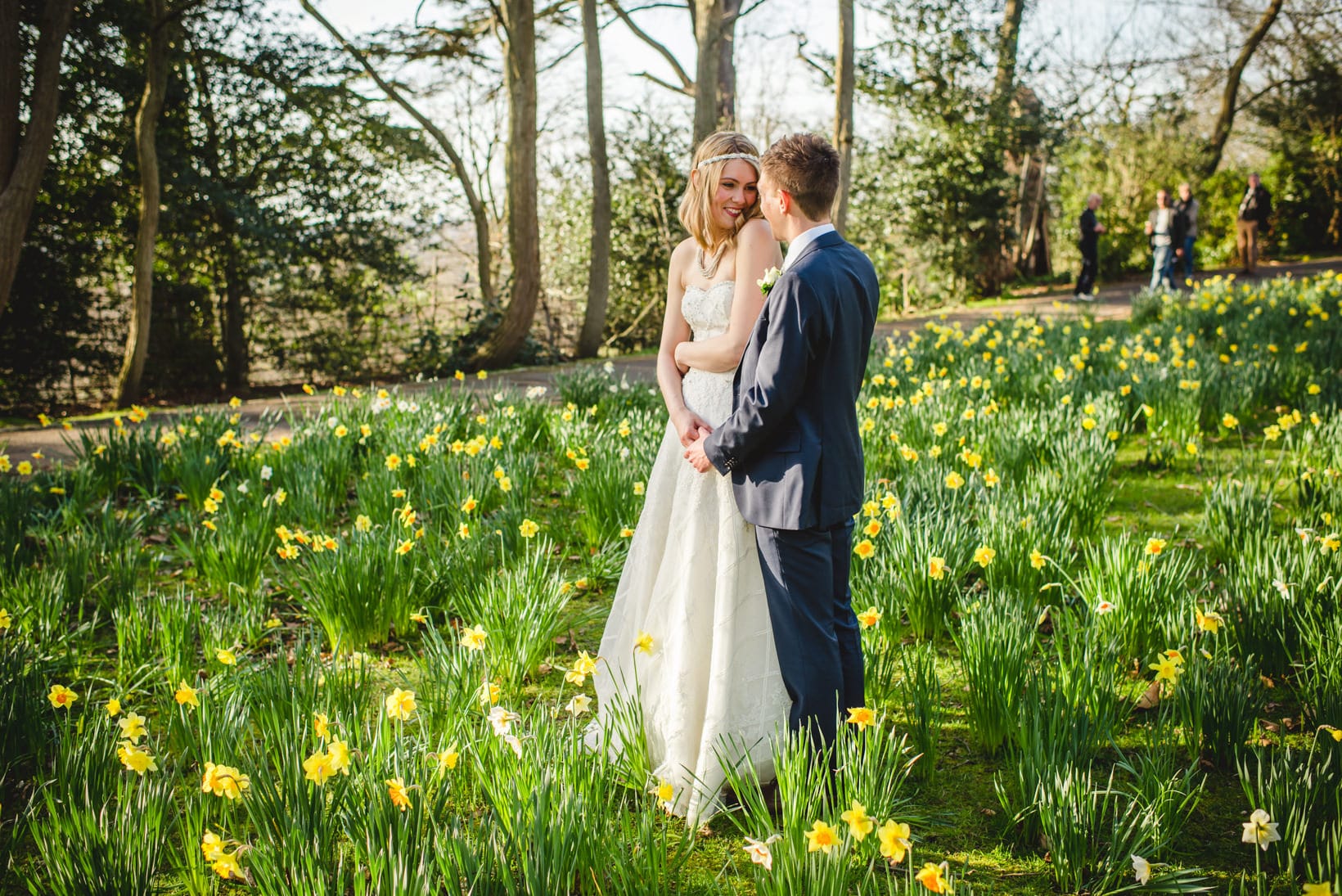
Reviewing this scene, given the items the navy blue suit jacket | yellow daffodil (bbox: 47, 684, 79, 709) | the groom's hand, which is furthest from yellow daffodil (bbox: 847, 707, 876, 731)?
yellow daffodil (bbox: 47, 684, 79, 709)

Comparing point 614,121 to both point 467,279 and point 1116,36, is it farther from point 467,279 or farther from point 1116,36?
point 1116,36

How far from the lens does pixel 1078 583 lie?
308 cm

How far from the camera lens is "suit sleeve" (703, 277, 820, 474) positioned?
1.94 meters

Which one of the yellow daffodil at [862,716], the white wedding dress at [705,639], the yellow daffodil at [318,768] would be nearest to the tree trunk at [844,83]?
the white wedding dress at [705,639]

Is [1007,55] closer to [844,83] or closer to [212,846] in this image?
[844,83]

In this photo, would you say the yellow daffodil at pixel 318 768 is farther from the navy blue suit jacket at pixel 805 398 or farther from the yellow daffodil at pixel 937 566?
the yellow daffodil at pixel 937 566

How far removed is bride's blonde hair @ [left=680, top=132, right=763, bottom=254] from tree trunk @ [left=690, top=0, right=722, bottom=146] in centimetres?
858

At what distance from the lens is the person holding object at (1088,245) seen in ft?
45.3

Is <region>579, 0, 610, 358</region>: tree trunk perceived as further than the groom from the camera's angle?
Yes

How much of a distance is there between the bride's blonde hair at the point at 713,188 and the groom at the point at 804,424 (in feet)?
0.56

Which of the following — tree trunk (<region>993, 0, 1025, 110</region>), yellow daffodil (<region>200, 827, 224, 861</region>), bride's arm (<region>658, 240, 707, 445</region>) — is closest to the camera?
yellow daffodil (<region>200, 827, 224, 861</region>)

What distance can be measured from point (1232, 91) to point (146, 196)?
841 inches

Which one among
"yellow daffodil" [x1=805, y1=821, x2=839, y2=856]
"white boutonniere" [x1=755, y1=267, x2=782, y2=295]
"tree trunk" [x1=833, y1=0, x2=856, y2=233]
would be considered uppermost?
"tree trunk" [x1=833, y1=0, x2=856, y2=233]

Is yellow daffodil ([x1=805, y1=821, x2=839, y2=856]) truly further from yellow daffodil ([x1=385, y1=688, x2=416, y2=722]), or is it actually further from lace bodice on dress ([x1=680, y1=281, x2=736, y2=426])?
lace bodice on dress ([x1=680, y1=281, x2=736, y2=426])
